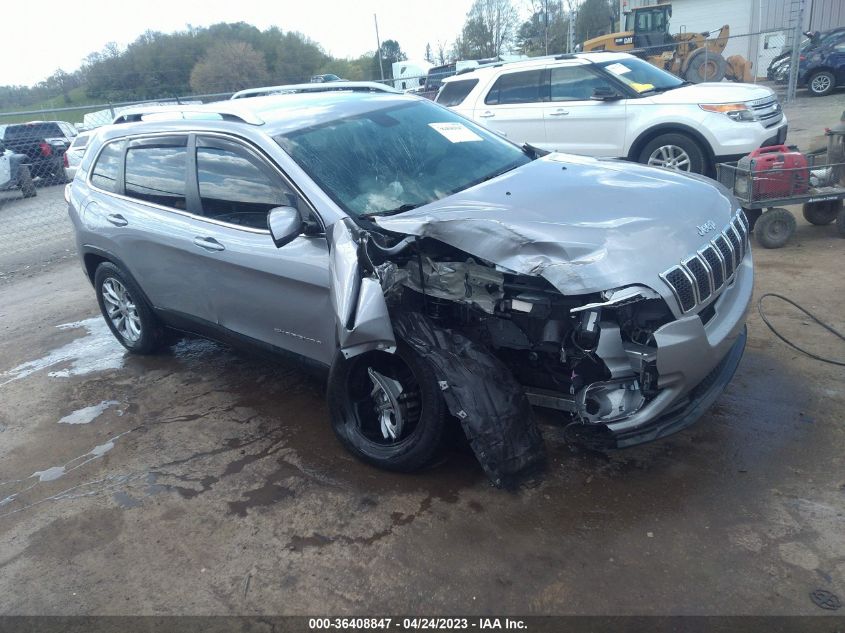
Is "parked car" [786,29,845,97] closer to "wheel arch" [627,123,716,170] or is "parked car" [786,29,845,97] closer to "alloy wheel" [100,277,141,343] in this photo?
"wheel arch" [627,123,716,170]

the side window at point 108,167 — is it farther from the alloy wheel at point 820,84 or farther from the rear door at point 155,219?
the alloy wheel at point 820,84

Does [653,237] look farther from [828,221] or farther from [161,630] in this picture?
[828,221]

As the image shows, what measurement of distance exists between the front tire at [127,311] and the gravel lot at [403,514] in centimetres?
68

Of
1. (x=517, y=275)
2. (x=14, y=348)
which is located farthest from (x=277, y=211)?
(x=14, y=348)

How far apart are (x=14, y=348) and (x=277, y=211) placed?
4200 mm

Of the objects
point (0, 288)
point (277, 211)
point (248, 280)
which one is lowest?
point (0, 288)

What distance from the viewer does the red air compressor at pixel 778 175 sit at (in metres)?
6.09

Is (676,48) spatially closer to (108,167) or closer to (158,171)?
(108,167)

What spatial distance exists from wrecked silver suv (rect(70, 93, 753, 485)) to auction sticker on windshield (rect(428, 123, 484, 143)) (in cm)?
3

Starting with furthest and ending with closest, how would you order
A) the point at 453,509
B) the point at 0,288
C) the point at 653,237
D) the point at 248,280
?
the point at 0,288 < the point at 248,280 < the point at 453,509 < the point at 653,237

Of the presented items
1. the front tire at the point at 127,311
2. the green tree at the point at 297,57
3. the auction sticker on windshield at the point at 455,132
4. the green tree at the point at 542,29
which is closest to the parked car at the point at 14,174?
the front tire at the point at 127,311

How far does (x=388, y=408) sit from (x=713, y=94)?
22.1ft

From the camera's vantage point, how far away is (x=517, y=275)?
302 cm

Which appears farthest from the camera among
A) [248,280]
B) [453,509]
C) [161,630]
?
[248,280]
